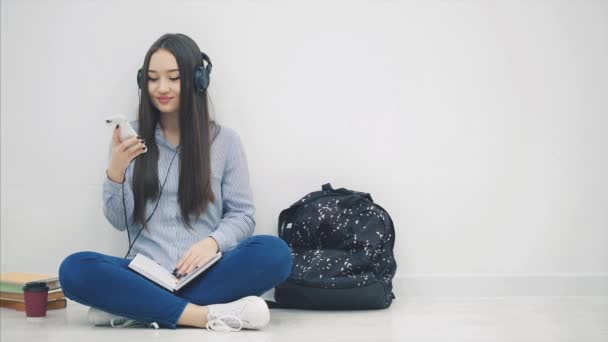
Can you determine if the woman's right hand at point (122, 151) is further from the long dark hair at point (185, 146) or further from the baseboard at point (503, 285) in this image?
the baseboard at point (503, 285)

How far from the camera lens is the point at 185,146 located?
2465 mm

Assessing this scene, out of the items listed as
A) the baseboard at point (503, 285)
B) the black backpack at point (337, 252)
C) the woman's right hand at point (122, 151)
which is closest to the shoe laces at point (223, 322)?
the black backpack at point (337, 252)

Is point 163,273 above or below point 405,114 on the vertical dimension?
below

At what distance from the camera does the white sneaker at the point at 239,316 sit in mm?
2135

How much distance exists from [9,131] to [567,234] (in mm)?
2208

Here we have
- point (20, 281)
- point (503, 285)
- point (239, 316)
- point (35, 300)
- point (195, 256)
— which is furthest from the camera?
point (503, 285)

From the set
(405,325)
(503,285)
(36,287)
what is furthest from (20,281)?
(503,285)

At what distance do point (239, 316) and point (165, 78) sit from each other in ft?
2.77

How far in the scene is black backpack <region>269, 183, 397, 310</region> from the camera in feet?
8.19

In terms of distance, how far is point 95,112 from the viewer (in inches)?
112

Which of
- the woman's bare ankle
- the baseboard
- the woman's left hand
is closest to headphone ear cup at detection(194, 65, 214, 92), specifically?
the woman's left hand

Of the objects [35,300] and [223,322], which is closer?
[223,322]

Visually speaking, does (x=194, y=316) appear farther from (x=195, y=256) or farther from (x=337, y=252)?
(x=337, y=252)

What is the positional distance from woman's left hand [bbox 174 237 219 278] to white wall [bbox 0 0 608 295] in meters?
0.54
